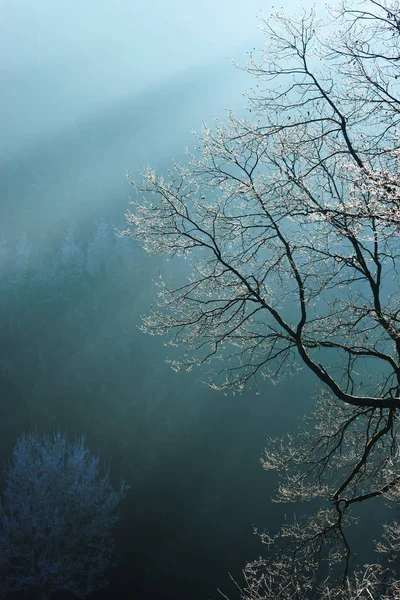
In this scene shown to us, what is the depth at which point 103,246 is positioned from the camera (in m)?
41.5

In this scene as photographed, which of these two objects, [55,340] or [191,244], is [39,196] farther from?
[191,244]

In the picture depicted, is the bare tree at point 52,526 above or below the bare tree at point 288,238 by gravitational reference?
below

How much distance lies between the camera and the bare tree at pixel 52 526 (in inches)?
671

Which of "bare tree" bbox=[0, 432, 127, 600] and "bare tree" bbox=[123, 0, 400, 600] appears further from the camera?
"bare tree" bbox=[0, 432, 127, 600]

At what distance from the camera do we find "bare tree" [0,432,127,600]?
17.0 m

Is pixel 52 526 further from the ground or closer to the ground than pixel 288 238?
closer to the ground

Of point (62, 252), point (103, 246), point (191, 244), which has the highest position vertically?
point (103, 246)

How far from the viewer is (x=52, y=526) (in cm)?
1753

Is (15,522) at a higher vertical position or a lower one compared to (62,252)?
lower

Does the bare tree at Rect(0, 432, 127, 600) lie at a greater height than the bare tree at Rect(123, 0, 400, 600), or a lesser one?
lesser

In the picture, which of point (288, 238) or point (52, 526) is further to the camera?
point (52, 526)

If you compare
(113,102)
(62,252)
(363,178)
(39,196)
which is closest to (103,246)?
(62,252)

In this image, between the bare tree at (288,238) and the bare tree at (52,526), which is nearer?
the bare tree at (288,238)

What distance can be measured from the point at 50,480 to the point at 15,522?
2.04m
